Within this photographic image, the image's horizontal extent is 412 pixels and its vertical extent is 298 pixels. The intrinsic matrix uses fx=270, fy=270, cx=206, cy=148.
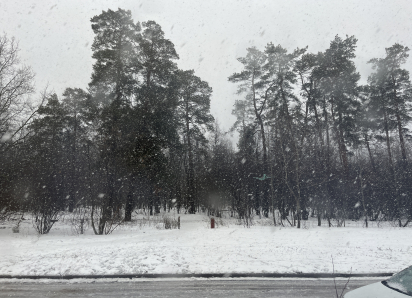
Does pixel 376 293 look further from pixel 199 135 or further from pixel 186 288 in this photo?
pixel 199 135

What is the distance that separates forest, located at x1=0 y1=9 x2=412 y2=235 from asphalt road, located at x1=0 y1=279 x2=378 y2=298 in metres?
8.57

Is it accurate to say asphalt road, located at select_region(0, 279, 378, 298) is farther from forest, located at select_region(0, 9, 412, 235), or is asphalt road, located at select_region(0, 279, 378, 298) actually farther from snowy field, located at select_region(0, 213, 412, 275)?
forest, located at select_region(0, 9, 412, 235)

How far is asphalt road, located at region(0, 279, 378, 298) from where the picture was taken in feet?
20.0

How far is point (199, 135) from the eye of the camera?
100 feet

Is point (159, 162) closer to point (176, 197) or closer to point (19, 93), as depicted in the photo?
point (19, 93)

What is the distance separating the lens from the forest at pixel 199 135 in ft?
51.8

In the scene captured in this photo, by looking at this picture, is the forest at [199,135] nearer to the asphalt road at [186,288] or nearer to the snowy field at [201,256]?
the snowy field at [201,256]

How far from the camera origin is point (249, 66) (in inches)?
1126

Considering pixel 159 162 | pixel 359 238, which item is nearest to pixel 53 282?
pixel 359 238

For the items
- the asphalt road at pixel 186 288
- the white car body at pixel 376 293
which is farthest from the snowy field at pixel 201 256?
the white car body at pixel 376 293

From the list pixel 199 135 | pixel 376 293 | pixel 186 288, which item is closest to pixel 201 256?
pixel 186 288

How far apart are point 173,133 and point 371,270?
1797 centimetres

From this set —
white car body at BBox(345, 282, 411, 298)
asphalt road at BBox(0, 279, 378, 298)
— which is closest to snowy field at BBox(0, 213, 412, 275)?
asphalt road at BBox(0, 279, 378, 298)

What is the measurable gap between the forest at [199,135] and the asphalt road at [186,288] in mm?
8570
